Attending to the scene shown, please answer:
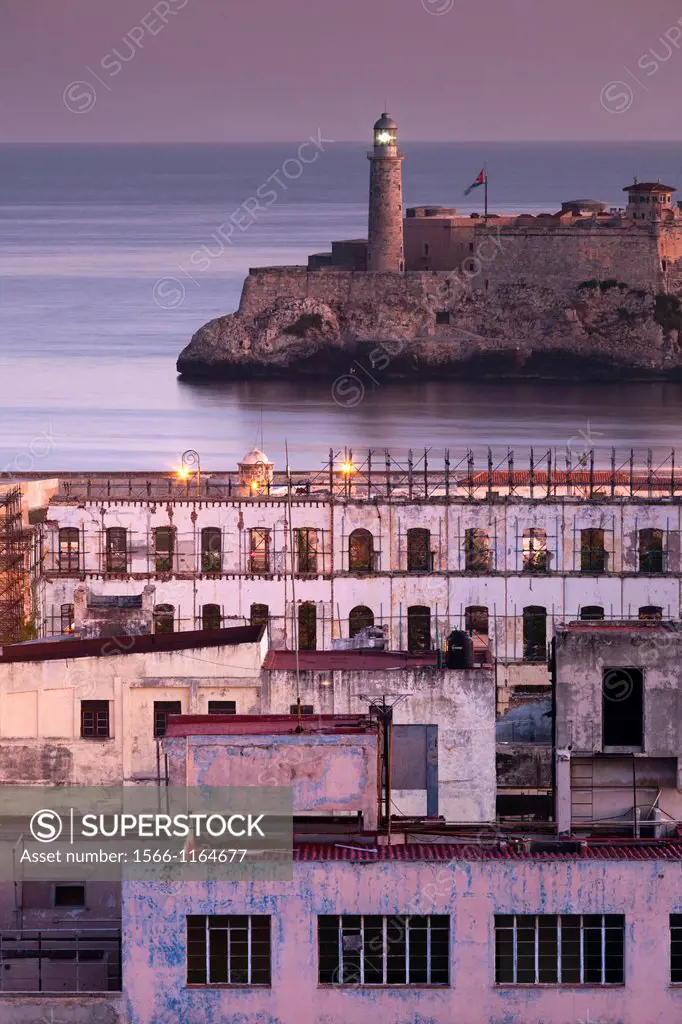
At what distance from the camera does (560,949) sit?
23.2 metres

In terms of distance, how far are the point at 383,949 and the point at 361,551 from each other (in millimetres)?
31711

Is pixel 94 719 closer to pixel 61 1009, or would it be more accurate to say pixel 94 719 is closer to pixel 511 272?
pixel 61 1009

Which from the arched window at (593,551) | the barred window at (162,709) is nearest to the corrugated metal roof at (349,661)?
the barred window at (162,709)

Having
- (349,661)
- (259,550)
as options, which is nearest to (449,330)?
(259,550)

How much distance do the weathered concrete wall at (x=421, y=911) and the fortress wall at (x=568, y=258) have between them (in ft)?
369

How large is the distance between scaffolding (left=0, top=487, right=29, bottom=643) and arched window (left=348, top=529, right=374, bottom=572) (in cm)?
678

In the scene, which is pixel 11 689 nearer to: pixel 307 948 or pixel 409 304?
pixel 307 948

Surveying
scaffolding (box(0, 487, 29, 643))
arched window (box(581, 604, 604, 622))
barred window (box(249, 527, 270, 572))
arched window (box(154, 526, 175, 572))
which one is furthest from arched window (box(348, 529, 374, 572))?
scaffolding (box(0, 487, 29, 643))

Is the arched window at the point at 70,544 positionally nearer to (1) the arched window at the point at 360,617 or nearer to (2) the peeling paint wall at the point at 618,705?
(1) the arched window at the point at 360,617

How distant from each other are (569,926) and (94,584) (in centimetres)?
3235

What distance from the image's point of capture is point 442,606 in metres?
55.0

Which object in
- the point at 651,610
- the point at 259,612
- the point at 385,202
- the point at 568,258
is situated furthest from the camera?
the point at 568,258

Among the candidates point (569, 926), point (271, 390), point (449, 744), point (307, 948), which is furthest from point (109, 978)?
point (271, 390)

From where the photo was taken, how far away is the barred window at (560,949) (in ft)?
75.8
